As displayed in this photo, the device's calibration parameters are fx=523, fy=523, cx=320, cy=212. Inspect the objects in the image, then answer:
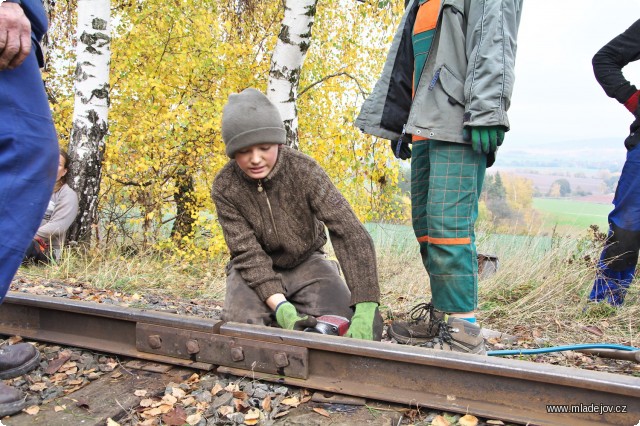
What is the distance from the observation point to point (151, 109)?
7.66m

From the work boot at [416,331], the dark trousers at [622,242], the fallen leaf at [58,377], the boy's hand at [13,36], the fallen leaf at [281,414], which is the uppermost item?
the boy's hand at [13,36]

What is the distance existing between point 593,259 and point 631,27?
1770 mm

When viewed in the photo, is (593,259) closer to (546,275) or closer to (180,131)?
(546,275)

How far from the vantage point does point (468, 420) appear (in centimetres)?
204

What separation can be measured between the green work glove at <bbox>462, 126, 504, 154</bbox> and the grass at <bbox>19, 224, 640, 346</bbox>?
1395 mm

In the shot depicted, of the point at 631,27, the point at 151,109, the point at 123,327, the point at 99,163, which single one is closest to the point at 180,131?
the point at 151,109

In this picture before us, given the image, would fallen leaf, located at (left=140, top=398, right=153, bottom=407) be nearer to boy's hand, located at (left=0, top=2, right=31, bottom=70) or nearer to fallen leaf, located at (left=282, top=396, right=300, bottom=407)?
fallen leaf, located at (left=282, top=396, right=300, bottom=407)

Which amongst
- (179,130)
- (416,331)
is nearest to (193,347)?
(416,331)

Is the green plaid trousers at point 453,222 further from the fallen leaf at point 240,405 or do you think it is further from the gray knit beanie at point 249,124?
the fallen leaf at point 240,405

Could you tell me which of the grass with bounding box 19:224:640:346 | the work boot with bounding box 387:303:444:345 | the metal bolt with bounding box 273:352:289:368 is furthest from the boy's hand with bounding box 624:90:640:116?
the metal bolt with bounding box 273:352:289:368

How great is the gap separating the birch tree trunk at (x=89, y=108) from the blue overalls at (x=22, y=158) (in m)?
4.31

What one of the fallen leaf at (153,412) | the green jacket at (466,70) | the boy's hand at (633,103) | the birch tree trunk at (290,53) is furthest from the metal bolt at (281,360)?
the birch tree trunk at (290,53)

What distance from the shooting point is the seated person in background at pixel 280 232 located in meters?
2.70

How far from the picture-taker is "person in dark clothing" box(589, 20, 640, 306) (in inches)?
147
